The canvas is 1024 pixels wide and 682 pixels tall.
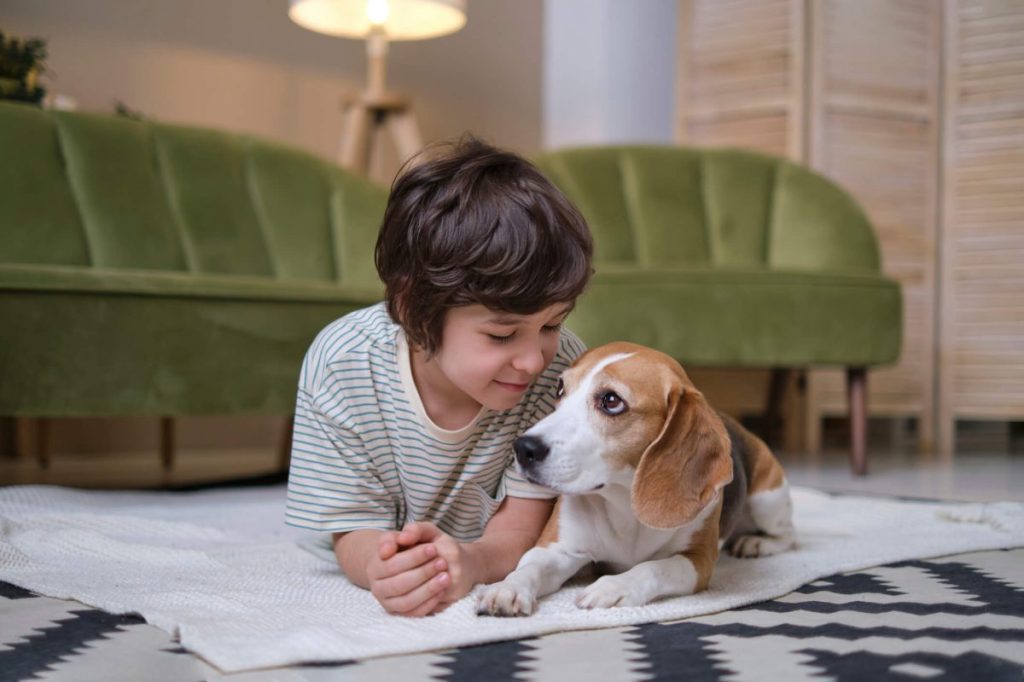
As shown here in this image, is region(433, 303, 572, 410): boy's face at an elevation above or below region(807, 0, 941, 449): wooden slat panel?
below

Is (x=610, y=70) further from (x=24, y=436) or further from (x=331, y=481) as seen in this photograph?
(x=331, y=481)

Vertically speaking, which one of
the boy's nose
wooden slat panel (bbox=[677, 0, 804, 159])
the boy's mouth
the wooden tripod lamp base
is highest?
wooden slat panel (bbox=[677, 0, 804, 159])

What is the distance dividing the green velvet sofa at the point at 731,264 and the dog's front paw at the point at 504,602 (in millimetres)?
1946

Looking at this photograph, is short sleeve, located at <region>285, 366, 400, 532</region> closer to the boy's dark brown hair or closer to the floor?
the boy's dark brown hair

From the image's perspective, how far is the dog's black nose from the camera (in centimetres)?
148

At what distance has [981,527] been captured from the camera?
7.42 ft

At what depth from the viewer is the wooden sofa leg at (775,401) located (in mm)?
4656

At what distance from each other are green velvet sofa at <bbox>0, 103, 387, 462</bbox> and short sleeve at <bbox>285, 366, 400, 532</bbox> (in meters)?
1.10

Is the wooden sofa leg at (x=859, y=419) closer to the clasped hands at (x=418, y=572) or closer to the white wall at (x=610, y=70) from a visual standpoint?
the clasped hands at (x=418, y=572)

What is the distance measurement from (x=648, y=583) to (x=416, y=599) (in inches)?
13.0

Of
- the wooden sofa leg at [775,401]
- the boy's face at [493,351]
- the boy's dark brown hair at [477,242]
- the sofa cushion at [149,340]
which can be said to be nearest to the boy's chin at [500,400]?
the boy's face at [493,351]

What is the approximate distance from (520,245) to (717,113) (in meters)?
3.58

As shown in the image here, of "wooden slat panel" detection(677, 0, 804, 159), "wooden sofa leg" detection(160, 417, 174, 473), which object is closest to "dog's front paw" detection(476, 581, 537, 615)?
"wooden sofa leg" detection(160, 417, 174, 473)

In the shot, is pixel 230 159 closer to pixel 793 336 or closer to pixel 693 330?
pixel 693 330
